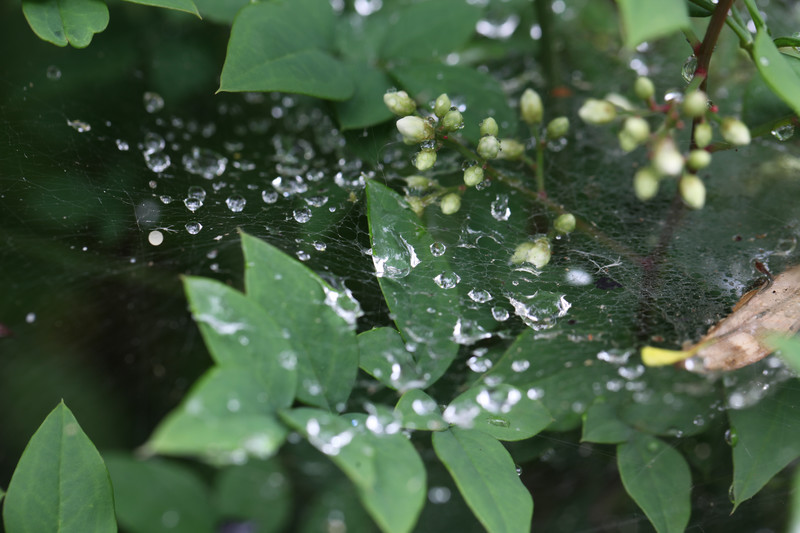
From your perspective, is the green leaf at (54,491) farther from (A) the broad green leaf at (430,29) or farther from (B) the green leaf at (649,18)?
(A) the broad green leaf at (430,29)

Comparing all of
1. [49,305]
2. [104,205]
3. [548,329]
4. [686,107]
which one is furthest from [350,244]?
[49,305]

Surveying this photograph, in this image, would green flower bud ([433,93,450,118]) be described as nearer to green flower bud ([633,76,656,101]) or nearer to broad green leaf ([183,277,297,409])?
green flower bud ([633,76,656,101])

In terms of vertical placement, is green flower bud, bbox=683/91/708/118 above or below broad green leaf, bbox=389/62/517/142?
above

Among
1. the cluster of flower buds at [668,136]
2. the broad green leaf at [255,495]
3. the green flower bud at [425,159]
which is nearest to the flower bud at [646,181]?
the cluster of flower buds at [668,136]

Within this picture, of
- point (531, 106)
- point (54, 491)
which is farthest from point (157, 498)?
point (531, 106)

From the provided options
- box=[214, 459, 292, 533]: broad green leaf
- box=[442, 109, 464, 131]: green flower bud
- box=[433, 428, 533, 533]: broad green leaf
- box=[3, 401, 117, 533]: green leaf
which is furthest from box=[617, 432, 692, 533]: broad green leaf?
box=[214, 459, 292, 533]: broad green leaf

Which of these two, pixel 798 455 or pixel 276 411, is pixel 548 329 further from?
pixel 276 411
